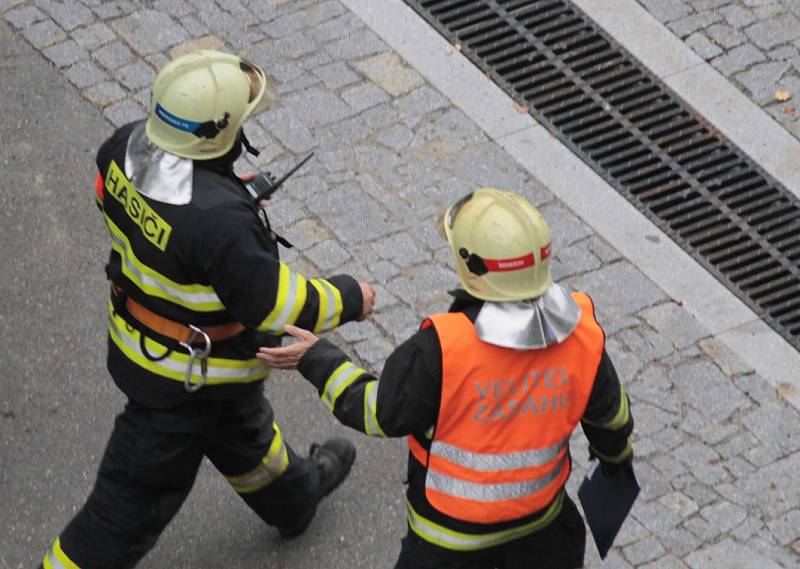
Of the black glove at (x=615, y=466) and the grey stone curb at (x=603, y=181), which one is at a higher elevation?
the black glove at (x=615, y=466)

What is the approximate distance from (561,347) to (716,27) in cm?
404

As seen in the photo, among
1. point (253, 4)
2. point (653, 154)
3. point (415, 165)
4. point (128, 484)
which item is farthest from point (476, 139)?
point (128, 484)

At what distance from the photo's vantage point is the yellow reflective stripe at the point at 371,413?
4.34 meters

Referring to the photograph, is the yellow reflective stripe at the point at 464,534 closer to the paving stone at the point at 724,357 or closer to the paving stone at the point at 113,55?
the paving stone at the point at 724,357

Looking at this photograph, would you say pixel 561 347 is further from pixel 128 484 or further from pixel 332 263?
pixel 332 263

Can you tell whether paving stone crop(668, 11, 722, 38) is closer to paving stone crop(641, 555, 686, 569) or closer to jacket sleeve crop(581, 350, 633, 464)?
paving stone crop(641, 555, 686, 569)

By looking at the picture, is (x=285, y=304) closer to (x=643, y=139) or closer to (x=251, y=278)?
(x=251, y=278)

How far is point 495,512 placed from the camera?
4.41 m

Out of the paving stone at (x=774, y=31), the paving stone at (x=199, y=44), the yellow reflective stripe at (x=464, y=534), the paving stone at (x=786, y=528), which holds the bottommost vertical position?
the paving stone at (x=199, y=44)

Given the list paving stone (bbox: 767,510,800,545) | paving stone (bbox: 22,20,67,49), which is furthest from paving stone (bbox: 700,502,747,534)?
paving stone (bbox: 22,20,67,49)

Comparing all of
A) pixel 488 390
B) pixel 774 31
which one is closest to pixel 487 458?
pixel 488 390

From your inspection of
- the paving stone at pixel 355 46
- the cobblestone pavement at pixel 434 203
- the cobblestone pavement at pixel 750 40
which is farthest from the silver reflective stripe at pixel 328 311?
the cobblestone pavement at pixel 750 40

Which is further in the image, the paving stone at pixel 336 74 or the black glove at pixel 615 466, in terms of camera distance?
the paving stone at pixel 336 74

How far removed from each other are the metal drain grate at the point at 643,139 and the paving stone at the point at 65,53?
5.55ft
